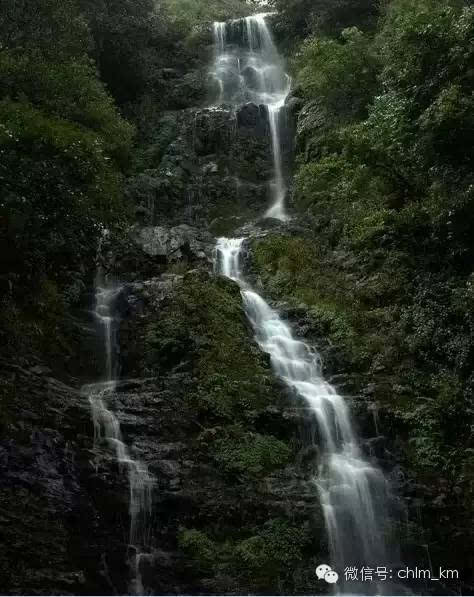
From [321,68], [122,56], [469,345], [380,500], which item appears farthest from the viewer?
[122,56]

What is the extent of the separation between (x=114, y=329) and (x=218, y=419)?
12.3ft

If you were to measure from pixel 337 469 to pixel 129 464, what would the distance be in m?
3.78

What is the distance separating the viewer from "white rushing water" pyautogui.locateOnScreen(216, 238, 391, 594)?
986cm

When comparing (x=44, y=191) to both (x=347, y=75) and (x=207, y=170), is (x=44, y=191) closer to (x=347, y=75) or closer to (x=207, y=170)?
(x=347, y=75)

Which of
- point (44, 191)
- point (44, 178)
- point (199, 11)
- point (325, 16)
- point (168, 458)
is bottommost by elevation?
point (168, 458)

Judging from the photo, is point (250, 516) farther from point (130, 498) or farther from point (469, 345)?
point (469, 345)

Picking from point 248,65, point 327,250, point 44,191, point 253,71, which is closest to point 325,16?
point 253,71

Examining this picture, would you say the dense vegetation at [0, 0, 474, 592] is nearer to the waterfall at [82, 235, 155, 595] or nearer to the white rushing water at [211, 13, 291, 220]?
the waterfall at [82, 235, 155, 595]

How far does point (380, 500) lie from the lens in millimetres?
10539

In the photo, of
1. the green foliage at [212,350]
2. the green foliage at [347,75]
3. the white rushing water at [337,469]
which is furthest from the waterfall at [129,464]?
the green foliage at [347,75]

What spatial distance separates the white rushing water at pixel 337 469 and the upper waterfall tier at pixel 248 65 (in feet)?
55.0

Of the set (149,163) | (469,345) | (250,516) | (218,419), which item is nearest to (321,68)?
(149,163)

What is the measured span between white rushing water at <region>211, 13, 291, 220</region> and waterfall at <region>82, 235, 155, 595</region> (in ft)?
42.6

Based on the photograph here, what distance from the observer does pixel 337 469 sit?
10.9m
